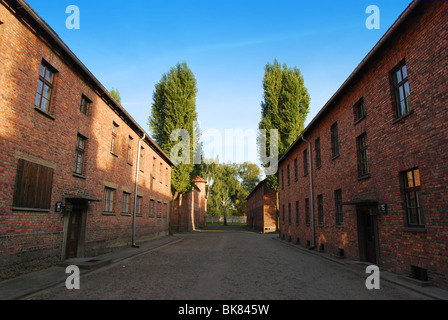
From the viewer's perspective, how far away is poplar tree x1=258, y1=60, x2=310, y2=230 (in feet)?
105

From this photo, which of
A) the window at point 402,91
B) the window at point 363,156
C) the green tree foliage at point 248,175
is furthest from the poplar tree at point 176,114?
the green tree foliage at point 248,175

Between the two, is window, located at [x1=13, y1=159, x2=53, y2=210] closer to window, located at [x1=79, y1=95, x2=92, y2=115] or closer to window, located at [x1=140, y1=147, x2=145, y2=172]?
window, located at [x1=79, y1=95, x2=92, y2=115]

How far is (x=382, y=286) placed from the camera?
738 centimetres

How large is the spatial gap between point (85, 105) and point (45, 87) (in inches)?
117

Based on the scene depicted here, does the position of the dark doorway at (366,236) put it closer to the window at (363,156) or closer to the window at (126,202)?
the window at (363,156)

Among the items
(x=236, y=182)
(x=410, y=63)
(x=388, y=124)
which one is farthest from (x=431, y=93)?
(x=236, y=182)

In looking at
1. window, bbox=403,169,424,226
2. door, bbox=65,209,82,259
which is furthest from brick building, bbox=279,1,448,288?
door, bbox=65,209,82,259

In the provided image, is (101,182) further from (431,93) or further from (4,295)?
(431,93)

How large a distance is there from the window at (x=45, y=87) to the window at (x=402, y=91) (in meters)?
10.5

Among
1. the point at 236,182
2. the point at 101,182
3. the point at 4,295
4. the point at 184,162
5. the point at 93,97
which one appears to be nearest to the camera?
the point at 4,295

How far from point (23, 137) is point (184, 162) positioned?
2331cm

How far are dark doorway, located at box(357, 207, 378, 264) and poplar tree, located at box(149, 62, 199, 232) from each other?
21.8 meters

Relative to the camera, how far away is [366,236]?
37.0 feet

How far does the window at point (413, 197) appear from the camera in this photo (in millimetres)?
8055
